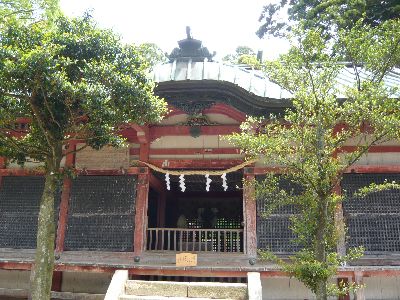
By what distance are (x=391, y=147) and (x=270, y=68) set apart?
16.8 ft

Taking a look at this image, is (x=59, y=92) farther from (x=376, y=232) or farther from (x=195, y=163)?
(x=376, y=232)

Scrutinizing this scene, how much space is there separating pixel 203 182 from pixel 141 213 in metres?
3.82

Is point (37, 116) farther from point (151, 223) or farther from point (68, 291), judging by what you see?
point (151, 223)

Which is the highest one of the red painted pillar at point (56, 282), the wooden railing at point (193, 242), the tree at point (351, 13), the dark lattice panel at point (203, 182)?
the tree at point (351, 13)

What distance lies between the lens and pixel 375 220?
29.4ft

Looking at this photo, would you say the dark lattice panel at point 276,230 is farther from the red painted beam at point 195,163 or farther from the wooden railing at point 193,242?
the red painted beam at point 195,163

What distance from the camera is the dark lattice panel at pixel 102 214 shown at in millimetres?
9516

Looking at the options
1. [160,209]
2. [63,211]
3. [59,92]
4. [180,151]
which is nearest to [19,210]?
[63,211]

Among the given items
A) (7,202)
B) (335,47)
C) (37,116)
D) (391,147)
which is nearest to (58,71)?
(37,116)

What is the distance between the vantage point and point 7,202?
10258 mm

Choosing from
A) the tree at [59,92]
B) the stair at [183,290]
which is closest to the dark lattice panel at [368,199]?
the stair at [183,290]

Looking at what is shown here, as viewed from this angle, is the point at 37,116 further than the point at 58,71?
Yes

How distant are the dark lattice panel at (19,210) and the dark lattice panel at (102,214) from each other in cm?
63

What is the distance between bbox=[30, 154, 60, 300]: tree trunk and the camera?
6.42 m
